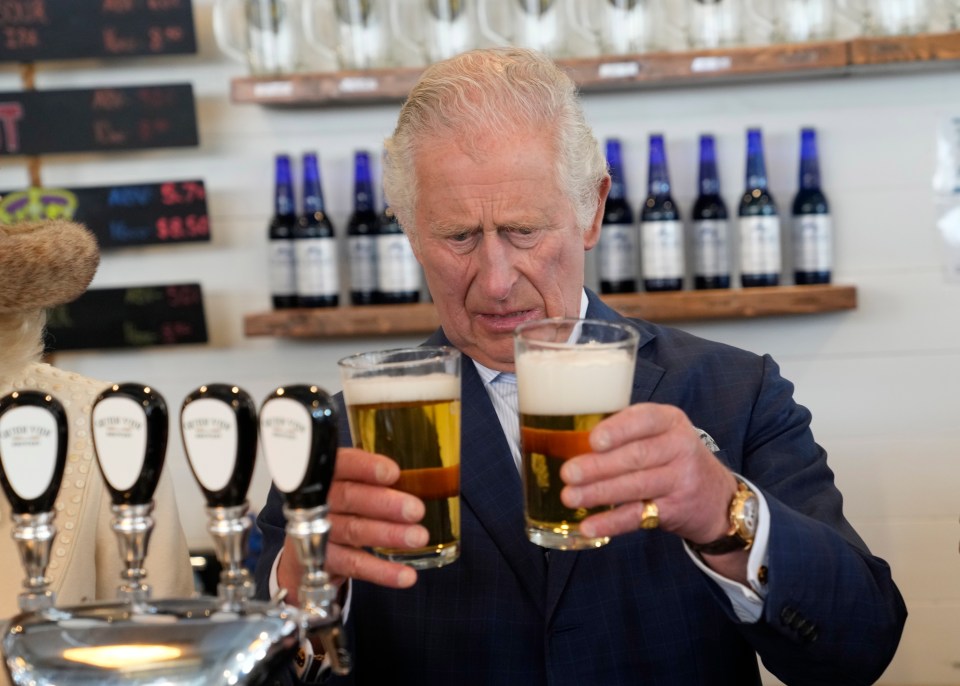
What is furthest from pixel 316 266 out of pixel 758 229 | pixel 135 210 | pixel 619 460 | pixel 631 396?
Result: pixel 619 460

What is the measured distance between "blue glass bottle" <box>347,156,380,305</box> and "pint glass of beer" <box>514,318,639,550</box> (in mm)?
1726

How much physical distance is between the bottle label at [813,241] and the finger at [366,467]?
6.13ft

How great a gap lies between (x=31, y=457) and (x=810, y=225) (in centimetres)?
213

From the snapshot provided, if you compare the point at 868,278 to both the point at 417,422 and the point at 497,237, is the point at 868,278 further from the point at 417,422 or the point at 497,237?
the point at 417,422

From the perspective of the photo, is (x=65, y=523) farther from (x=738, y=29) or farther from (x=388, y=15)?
(x=738, y=29)

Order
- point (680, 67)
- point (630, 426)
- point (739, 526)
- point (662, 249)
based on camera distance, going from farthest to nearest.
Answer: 1. point (662, 249)
2. point (680, 67)
3. point (739, 526)
4. point (630, 426)

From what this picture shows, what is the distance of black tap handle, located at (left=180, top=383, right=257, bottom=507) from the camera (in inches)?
32.7

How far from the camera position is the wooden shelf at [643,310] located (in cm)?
262

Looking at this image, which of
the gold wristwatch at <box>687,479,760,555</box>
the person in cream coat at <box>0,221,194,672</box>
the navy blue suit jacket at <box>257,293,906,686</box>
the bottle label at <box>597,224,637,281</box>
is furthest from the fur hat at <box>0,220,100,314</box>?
the bottle label at <box>597,224,637,281</box>

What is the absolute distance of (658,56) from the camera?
2562mm

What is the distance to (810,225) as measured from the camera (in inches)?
105

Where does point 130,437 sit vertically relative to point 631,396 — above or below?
above

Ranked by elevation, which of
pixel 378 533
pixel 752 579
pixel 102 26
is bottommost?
pixel 752 579

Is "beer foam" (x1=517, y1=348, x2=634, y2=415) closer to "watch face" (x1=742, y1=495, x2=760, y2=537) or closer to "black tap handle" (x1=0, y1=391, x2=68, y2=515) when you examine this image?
"watch face" (x1=742, y1=495, x2=760, y2=537)
